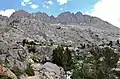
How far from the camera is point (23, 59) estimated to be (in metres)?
51.7

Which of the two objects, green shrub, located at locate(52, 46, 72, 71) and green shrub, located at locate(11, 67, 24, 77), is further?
green shrub, located at locate(52, 46, 72, 71)

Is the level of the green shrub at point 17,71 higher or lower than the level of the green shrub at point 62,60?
higher

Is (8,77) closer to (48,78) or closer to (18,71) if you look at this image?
(18,71)

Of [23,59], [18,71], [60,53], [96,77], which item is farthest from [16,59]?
[60,53]

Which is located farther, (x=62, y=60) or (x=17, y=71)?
(x=62, y=60)

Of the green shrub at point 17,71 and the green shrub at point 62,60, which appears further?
the green shrub at point 62,60

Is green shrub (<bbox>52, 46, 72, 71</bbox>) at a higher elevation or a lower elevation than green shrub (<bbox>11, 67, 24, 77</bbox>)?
lower

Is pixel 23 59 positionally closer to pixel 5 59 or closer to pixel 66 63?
pixel 5 59

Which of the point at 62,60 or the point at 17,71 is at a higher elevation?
the point at 17,71

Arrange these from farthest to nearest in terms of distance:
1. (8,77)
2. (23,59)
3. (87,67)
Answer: (87,67)
(23,59)
(8,77)

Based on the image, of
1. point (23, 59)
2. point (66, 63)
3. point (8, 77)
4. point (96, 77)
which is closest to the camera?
point (8, 77)

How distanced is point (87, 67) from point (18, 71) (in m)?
26.7

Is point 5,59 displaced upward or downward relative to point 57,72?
upward

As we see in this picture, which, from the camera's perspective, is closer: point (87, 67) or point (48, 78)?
point (48, 78)
